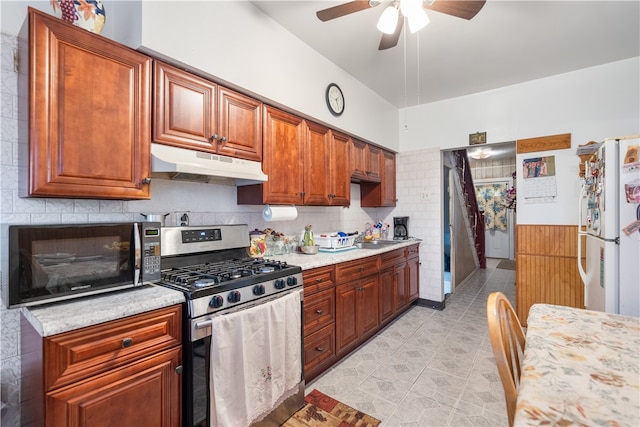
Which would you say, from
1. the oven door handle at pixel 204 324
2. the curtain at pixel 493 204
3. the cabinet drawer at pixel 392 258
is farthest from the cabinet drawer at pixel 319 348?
the curtain at pixel 493 204

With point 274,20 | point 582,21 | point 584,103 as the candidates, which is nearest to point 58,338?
point 274,20

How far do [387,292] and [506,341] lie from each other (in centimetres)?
217

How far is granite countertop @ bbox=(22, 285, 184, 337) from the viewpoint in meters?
1.09

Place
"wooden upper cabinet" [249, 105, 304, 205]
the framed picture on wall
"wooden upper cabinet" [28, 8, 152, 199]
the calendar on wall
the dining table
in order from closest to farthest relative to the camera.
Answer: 1. the dining table
2. "wooden upper cabinet" [28, 8, 152, 199]
3. "wooden upper cabinet" [249, 105, 304, 205]
4. the calendar on wall
5. the framed picture on wall

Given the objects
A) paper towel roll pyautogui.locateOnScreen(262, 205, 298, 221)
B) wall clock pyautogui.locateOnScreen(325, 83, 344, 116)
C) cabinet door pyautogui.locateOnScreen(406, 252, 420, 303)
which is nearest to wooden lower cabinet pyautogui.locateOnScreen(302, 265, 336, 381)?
paper towel roll pyautogui.locateOnScreen(262, 205, 298, 221)

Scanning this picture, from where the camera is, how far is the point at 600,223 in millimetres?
1953

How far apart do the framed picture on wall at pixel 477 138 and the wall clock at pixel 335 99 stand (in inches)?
69.9

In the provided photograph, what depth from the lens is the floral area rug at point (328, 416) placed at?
1815 mm

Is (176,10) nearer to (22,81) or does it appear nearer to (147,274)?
(22,81)

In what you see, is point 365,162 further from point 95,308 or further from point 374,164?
point 95,308

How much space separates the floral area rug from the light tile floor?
64 mm

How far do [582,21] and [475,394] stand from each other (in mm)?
2984

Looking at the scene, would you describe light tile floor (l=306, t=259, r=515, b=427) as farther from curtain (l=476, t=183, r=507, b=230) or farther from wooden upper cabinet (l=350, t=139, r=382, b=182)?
curtain (l=476, t=183, r=507, b=230)

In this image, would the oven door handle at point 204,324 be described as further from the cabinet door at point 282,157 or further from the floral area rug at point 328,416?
the cabinet door at point 282,157
